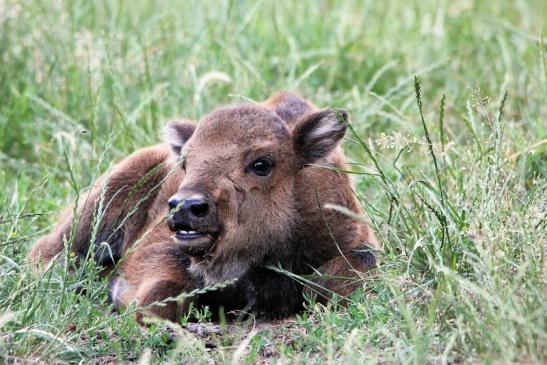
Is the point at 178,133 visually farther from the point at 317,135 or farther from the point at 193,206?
the point at 193,206

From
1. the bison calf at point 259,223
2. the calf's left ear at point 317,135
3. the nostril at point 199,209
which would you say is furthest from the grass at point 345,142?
the nostril at point 199,209

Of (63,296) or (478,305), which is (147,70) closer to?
(63,296)

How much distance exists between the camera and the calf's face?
22.6ft

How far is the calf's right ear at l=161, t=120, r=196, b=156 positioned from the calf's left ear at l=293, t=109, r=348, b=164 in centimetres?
84

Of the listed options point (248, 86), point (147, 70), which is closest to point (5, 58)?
point (147, 70)

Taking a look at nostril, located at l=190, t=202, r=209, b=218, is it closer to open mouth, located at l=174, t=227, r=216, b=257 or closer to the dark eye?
open mouth, located at l=174, t=227, r=216, b=257

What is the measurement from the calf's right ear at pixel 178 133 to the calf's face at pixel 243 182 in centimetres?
22

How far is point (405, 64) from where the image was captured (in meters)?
11.5

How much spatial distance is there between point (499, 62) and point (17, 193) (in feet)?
19.0

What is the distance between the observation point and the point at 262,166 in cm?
729

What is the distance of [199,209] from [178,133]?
4.22 ft

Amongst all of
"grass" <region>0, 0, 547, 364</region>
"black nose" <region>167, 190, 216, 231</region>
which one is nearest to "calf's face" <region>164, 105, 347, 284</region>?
"black nose" <region>167, 190, 216, 231</region>

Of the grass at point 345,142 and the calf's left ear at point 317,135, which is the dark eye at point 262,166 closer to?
the calf's left ear at point 317,135

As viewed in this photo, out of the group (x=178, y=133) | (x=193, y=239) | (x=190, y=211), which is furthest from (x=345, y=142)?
(x=190, y=211)
